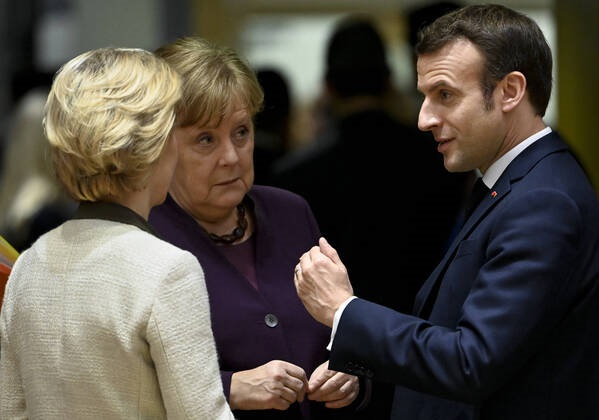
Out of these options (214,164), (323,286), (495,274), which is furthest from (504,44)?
(214,164)

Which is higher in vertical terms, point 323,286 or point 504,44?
point 504,44

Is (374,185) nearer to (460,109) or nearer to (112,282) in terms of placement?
(460,109)

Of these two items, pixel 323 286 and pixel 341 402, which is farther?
pixel 341 402

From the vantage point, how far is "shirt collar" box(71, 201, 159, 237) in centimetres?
257

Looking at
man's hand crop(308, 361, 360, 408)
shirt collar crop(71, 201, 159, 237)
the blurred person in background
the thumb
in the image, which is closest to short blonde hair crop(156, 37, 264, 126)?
the thumb

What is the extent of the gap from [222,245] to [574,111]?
123 inches

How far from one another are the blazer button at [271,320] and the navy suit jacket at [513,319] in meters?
0.34

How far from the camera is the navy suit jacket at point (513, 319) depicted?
8.57 feet

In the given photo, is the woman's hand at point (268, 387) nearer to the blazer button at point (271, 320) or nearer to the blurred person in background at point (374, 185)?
the blazer button at point (271, 320)

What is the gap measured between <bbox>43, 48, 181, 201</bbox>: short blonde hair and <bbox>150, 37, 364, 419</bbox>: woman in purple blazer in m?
0.51

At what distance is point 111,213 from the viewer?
257 centimetres

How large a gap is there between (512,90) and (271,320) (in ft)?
2.69


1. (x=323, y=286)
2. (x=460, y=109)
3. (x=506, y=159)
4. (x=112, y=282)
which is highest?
(x=460, y=109)

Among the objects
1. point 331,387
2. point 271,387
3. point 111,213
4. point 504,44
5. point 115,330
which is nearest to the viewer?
point 115,330
